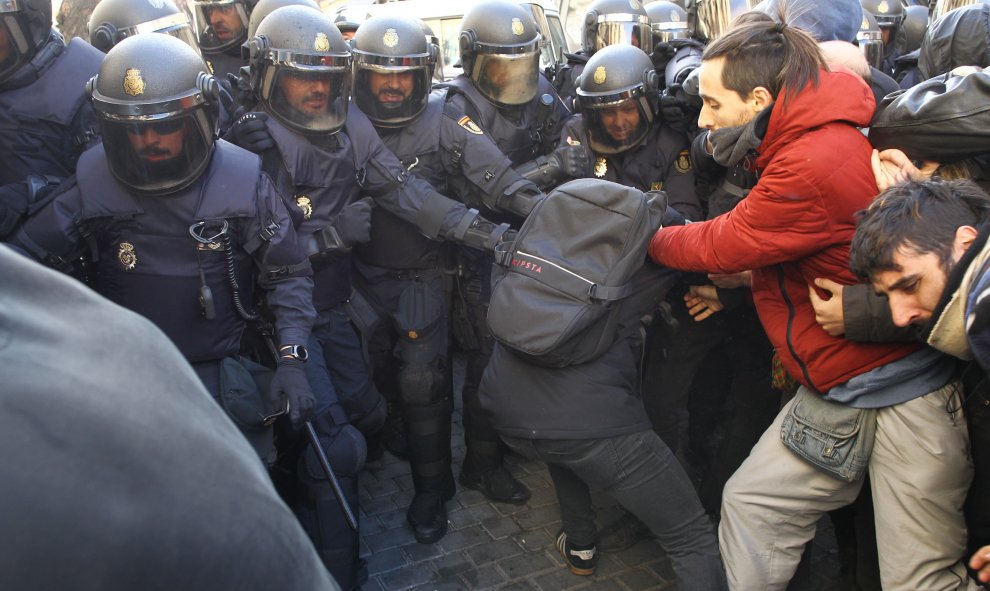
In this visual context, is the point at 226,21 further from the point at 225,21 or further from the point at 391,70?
the point at 391,70

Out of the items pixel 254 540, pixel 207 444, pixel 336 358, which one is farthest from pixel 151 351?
pixel 336 358

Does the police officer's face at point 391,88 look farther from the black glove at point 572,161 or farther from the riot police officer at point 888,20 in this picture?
the riot police officer at point 888,20

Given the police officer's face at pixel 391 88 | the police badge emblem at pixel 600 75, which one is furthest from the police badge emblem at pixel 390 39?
the police badge emblem at pixel 600 75

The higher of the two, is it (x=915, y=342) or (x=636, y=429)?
(x=915, y=342)

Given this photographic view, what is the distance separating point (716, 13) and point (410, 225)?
2.43 m

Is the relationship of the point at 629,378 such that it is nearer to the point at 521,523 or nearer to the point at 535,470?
the point at 521,523

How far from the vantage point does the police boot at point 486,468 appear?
13.9 feet

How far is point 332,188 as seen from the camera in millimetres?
3863

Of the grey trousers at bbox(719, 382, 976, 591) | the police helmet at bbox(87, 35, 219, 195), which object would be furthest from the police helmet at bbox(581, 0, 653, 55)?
the grey trousers at bbox(719, 382, 976, 591)

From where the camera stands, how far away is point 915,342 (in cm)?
247

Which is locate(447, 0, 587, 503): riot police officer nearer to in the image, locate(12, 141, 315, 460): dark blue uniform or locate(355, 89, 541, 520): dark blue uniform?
locate(355, 89, 541, 520): dark blue uniform

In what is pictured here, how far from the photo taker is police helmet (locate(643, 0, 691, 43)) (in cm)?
582

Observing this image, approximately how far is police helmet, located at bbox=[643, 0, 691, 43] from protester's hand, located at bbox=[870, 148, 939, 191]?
344 cm

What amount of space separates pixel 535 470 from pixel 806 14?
2.66 m
